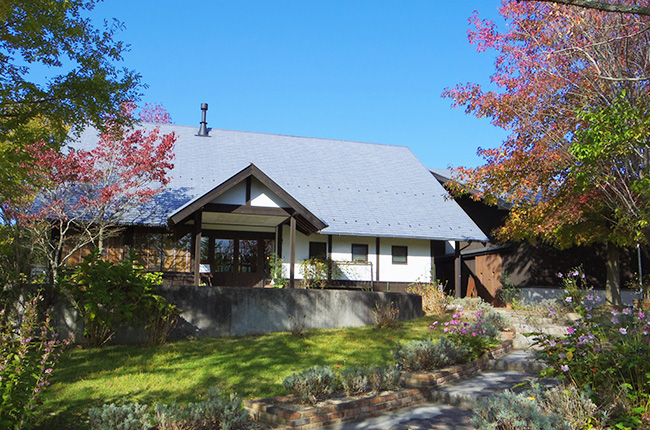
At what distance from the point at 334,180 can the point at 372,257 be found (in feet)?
13.2

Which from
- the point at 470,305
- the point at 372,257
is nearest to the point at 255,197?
the point at 372,257

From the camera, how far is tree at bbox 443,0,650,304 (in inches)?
471

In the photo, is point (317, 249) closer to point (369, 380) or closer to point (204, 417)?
point (369, 380)

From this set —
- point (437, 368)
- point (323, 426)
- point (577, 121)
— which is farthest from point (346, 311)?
point (577, 121)

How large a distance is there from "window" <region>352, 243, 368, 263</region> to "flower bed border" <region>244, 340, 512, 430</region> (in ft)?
40.2

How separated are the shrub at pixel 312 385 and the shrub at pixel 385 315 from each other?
5.32 metres

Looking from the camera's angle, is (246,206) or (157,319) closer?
(157,319)

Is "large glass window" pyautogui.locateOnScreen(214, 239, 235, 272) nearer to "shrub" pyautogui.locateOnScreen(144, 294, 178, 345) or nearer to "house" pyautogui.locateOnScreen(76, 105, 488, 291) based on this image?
"house" pyautogui.locateOnScreen(76, 105, 488, 291)

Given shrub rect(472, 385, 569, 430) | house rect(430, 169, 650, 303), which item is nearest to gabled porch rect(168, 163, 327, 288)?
house rect(430, 169, 650, 303)

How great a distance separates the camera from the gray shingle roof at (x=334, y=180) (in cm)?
2038

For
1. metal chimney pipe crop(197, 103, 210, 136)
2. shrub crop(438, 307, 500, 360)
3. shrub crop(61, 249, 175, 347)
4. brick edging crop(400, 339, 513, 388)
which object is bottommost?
brick edging crop(400, 339, 513, 388)

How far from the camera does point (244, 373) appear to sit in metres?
8.70

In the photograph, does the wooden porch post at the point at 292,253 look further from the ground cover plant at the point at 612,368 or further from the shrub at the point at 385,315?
the ground cover plant at the point at 612,368

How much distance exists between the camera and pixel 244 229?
20.2m
